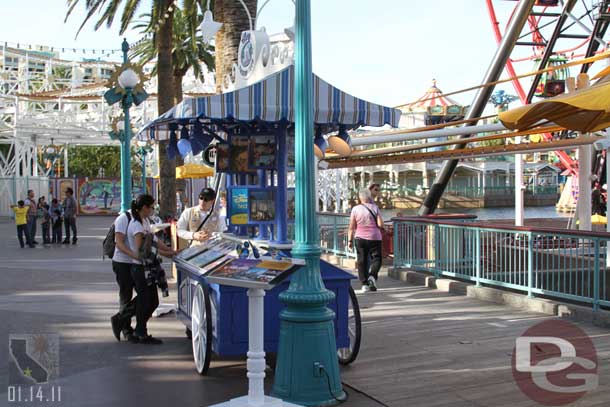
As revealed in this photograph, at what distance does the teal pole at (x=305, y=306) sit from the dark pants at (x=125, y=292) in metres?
3.12

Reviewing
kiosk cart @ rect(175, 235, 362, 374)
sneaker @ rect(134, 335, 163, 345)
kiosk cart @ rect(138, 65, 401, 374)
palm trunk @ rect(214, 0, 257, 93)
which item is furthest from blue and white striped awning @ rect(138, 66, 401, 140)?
palm trunk @ rect(214, 0, 257, 93)

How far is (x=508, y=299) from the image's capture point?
10945 mm

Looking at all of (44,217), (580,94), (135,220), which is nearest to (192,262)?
(135,220)

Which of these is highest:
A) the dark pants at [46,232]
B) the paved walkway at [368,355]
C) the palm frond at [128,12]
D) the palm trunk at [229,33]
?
the palm frond at [128,12]

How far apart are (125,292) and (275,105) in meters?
2.91

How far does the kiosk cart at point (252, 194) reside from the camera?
7097mm

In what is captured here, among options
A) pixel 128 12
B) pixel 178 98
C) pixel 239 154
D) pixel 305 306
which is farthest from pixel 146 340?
pixel 178 98

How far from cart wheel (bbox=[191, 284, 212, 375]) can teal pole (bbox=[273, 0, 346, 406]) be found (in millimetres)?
1069

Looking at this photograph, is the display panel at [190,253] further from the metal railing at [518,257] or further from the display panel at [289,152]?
the metal railing at [518,257]

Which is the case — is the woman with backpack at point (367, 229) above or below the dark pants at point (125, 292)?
above

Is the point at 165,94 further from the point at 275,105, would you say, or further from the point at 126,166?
the point at 275,105

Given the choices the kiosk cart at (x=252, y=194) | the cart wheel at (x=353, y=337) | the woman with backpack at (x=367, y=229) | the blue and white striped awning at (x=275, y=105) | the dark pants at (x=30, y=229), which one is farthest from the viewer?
the dark pants at (x=30, y=229)

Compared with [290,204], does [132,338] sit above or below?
below
